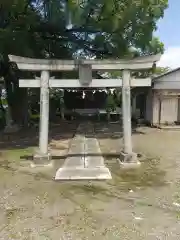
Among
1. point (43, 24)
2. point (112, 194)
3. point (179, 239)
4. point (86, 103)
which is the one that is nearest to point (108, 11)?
point (43, 24)

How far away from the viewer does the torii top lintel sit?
36.4 feet

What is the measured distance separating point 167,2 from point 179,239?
649 inches

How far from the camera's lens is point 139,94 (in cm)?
2889

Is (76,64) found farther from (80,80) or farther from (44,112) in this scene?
(44,112)

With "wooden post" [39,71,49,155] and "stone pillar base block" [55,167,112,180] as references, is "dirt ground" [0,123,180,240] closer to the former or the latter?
"stone pillar base block" [55,167,112,180]

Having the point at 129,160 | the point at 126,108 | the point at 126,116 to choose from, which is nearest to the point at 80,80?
the point at 126,108

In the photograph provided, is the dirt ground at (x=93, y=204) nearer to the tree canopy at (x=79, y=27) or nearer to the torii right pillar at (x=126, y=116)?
the torii right pillar at (x=126, y=116)

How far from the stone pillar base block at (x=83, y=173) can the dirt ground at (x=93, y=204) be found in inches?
11.4

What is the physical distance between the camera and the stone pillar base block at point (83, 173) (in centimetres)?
901

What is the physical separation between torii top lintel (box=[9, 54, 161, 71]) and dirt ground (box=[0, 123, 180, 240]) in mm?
3098

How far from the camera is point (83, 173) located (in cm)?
934

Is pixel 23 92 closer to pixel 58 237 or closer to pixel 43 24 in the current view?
pixel 43 24

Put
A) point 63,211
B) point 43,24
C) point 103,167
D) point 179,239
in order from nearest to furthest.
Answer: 1. point 179,239
2. point 63,211
3. point 103,167
4. point 43,24

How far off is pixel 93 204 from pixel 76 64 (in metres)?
5.50
